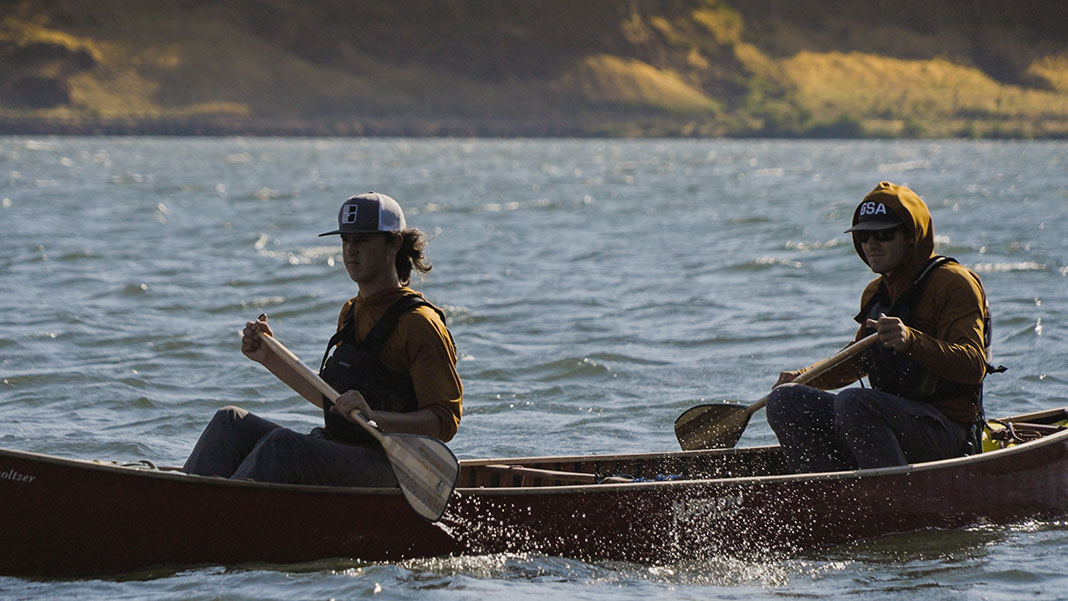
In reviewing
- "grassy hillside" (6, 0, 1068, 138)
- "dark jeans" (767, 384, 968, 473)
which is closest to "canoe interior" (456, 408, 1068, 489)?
"dark jeans" (767, 384, 968, 473)

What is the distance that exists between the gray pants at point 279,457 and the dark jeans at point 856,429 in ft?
6.66

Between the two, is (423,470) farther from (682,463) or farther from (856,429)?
(682,463)

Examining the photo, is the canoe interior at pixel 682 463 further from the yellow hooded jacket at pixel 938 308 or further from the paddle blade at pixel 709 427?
the yellow hooded jacket at pixel 938 308

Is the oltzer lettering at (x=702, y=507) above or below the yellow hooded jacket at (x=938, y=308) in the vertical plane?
below

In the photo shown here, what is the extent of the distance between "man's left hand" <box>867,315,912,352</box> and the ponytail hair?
6.67 ft

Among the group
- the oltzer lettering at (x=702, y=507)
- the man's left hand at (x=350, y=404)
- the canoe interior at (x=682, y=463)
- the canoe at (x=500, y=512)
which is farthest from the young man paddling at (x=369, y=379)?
the canoe interior at (x=682, y=463)

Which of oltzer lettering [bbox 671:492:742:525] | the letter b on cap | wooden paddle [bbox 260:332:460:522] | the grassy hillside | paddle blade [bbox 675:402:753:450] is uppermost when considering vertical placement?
the grassy hillside

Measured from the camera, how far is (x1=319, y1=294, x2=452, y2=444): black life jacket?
607 cm

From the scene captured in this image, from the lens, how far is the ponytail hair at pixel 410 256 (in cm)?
623

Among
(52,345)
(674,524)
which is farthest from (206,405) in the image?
(674,524)

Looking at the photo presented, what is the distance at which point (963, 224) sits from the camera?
2945cm

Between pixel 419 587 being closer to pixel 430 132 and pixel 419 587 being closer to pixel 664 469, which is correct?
pixel 664 469

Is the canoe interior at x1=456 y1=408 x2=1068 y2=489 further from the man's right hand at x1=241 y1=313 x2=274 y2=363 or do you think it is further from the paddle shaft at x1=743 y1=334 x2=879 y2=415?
the man's right hand at x1=241 y1=313 x2=274 y2=363

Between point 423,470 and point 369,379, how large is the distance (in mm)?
466
